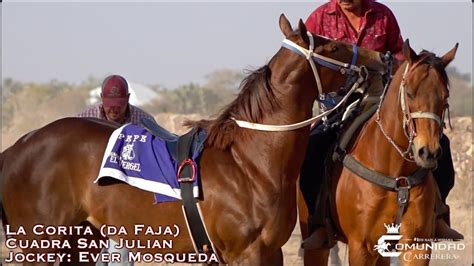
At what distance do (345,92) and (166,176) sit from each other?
135 cm

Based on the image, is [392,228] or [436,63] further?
[392,228]

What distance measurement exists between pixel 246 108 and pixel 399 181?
3.75 feet

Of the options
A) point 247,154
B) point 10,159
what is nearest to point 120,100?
point 10,159

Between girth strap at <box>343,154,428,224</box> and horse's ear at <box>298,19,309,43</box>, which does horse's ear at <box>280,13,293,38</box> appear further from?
girth strap at <box>343,154,428,224</box>

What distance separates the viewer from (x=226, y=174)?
596 cm

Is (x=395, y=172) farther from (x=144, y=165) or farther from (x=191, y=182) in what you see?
(x=144, y=165)

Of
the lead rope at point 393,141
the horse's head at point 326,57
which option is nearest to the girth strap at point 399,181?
the lead rope at point 393,141

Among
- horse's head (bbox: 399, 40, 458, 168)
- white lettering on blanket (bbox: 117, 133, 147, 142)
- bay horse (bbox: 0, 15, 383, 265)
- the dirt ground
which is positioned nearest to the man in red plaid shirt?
bay horse (bbox: 0, 15, 383, 265)

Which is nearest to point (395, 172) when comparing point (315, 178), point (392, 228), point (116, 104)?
point (392, 228)

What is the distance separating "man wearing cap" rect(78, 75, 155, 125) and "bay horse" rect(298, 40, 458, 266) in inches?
77.7

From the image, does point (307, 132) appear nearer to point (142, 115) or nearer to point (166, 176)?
point (166, 176)

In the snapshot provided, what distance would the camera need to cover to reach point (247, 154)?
19.7 ft

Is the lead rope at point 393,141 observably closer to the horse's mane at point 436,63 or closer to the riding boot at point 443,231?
the horse's mane at point 436,63

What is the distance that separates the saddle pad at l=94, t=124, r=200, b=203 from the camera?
19.7 feet
